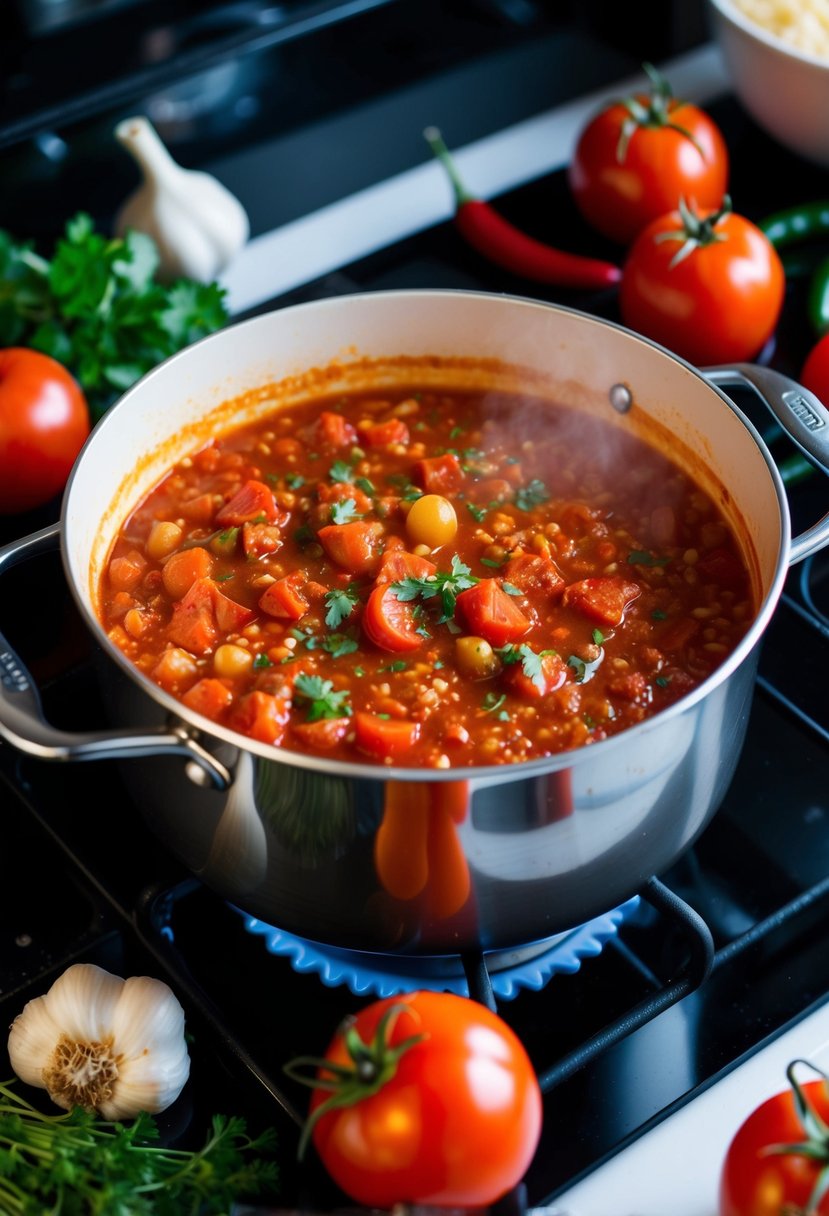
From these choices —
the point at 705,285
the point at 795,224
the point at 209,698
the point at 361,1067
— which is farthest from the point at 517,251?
the point at 361,1067

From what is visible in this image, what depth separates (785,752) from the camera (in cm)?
228

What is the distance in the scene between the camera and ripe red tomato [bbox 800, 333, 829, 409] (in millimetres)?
2559

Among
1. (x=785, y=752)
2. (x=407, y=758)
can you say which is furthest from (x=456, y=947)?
(x=785, y=752)

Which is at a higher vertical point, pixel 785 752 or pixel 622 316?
pixel 622 316

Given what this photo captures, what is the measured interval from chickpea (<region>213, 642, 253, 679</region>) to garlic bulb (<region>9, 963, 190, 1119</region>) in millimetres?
439

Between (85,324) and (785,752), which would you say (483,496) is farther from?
(85,324)

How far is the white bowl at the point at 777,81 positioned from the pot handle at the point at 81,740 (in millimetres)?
2191

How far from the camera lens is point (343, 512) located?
2275 millimetres

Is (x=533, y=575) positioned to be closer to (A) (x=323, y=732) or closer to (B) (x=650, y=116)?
(A) (x=323, y=732)

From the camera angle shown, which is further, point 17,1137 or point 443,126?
point 443,126

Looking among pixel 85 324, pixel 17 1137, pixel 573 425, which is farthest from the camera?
pixel 85 324

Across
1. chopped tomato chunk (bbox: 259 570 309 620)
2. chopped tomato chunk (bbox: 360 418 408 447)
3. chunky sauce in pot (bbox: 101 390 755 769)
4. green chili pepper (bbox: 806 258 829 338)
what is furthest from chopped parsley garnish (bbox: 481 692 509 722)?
green chili pepper (bbox: 806 258 829 338)

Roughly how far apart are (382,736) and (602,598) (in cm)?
45

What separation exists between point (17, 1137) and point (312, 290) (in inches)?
74.0
